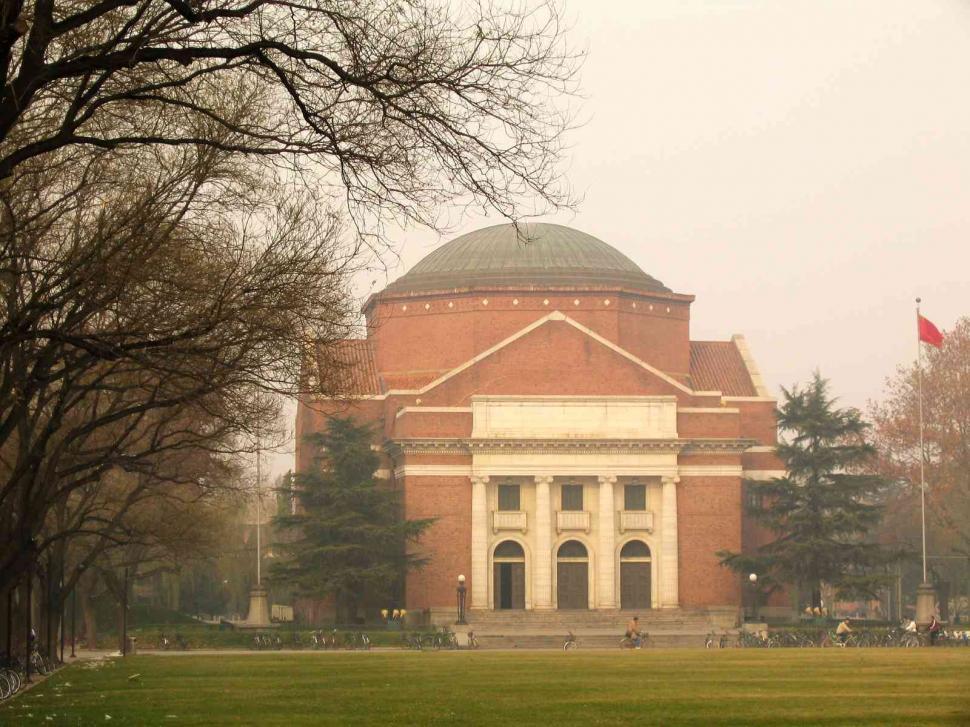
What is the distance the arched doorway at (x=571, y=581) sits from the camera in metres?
82.2

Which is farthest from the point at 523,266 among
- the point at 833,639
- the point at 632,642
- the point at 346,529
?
the point at 833,639

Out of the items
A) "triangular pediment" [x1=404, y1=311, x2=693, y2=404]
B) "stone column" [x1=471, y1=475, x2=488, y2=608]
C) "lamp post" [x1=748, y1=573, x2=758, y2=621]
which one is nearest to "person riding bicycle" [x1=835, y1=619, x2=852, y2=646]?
"lamp post" [x1=748, y1=573, x2=758, y2=621]

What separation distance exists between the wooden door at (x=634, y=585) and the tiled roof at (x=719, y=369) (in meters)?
12.0

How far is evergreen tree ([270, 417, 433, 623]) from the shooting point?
2940 inches

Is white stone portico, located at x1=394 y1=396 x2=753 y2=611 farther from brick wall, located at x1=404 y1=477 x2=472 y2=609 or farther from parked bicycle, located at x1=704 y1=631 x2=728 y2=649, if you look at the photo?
parked bicycle, located at x1=704 y1=631 x2=728 y2=649

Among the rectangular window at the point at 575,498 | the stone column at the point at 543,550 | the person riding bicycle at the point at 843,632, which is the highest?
the rectangular window at the point at 575,498

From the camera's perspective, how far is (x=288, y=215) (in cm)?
2592

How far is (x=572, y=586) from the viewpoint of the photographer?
82.2 m

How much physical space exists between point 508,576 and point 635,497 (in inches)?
278

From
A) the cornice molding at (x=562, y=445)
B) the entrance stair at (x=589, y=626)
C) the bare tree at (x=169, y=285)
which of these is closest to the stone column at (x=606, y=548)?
the entrance stair at (x=589, y=626)

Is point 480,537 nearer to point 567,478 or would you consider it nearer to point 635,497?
point 567,478

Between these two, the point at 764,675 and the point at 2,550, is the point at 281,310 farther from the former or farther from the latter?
the point at 764,675

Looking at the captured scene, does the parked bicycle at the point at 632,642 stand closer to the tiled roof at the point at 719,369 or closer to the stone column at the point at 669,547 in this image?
the stone column at the point at 669,547

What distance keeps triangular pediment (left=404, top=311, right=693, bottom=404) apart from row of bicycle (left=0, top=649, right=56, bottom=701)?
4191cm
